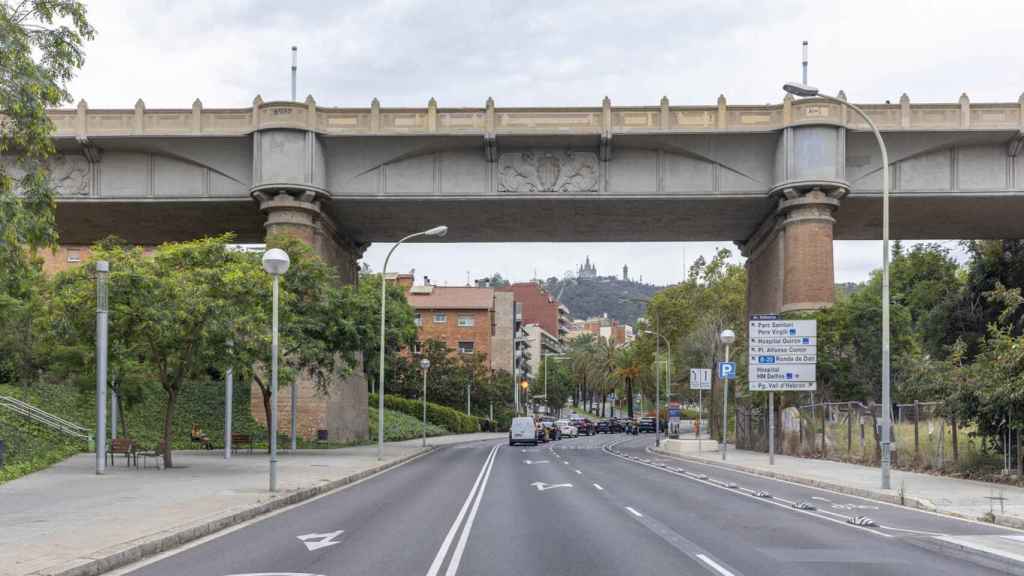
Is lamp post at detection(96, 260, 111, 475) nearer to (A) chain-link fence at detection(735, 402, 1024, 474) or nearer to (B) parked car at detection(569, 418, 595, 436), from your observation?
(A) chain-link fence at detection(735, 402, 1024, 474)

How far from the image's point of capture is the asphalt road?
437 inches

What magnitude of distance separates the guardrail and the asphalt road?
50.7ft

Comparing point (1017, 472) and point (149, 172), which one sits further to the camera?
point (149, 172)

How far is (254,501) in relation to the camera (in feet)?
57.9

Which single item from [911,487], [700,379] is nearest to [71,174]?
[700,379]

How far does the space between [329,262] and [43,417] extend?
1310cm

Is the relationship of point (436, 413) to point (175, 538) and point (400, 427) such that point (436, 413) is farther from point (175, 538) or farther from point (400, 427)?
point (175, 538)

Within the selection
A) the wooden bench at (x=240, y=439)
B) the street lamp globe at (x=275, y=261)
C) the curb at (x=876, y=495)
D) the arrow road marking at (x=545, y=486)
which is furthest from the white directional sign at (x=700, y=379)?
the street lamp globe at (x=275, y=261)

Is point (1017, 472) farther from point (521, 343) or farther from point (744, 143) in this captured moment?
point (521, 343)

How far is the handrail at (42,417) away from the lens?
3394 cm

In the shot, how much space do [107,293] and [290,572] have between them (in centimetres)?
1638

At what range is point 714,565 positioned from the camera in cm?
1111

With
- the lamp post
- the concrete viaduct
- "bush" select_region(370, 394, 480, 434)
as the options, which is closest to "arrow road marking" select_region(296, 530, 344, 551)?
the lamp post

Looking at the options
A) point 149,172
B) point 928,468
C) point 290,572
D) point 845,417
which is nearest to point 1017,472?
point 928,468
